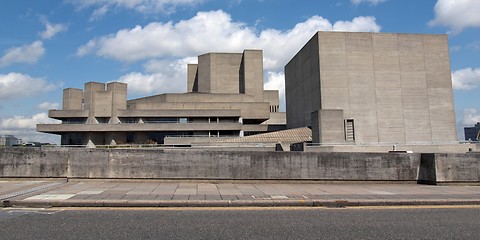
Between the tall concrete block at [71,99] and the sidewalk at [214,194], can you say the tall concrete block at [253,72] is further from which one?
the sidewalk at [214,194]

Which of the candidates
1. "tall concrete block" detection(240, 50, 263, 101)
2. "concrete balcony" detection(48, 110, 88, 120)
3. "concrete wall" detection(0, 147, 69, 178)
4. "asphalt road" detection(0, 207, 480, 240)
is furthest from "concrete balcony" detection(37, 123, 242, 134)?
"asphalt road" detection(0, 207, 480, 240)

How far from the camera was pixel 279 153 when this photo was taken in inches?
580

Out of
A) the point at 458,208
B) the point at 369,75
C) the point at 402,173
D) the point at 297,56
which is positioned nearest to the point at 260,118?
the point at 297,56

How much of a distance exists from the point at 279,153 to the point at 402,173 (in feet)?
16.9

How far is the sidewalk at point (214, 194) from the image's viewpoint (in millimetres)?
9727

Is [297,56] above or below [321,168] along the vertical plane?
above

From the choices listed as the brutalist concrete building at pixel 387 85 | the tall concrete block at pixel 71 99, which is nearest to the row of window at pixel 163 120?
the tall concrete block at pixel 71 99

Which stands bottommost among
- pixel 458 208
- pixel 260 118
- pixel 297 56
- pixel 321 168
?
pixel 458 208

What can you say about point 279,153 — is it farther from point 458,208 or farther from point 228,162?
point 458,208

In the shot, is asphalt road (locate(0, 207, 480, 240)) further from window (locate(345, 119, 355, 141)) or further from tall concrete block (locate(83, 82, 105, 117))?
tall concrete block (locate(83, 82, 105, 117))

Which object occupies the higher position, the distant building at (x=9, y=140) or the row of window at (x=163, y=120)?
the row of window at (x=163, y=120)

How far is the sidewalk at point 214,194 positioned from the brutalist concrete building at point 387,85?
4141 cm

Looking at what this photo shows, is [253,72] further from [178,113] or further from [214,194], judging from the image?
[214,194]

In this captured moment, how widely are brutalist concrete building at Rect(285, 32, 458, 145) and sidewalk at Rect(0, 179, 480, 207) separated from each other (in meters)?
41.4
